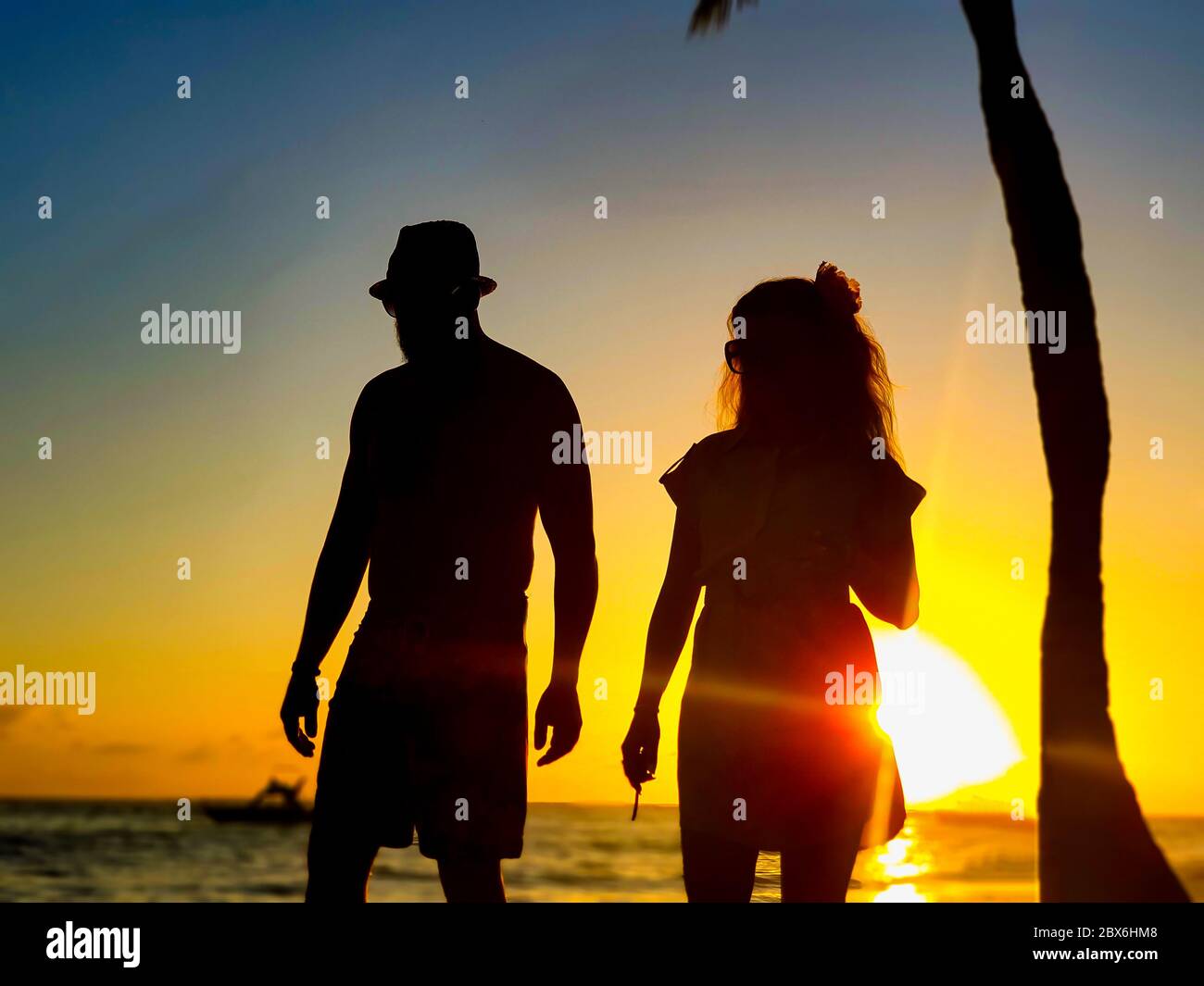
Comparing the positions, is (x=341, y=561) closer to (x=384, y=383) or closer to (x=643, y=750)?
(x=384, y=383)

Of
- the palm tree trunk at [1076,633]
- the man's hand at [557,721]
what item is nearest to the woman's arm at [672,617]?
the man's hand at [557,721]

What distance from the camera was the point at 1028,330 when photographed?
26.3ft

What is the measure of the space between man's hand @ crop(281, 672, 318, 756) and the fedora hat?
4.63 ft

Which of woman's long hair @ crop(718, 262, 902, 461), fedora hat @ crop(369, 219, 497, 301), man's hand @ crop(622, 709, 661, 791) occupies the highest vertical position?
fedora hat @ crop(369, 219, 497, 301)

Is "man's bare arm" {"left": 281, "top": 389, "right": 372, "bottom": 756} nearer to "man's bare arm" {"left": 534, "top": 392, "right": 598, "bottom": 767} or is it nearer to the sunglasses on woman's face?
"man's bare arm" {"left": 534, "top": 392, "right": 598, "bottom": 767}

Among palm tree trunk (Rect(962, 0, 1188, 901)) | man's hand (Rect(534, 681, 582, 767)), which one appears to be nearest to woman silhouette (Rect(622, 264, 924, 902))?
man's hand (Rect(534, 681, 582, 767))

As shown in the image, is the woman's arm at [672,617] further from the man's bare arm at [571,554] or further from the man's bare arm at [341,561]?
the man's bare arm at [341,561]

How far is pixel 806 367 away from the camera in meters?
3.90

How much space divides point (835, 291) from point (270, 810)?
33193 mm

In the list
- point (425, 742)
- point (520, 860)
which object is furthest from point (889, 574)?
point (520, 860)

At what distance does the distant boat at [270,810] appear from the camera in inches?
1336

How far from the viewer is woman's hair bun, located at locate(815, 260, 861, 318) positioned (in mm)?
3984
